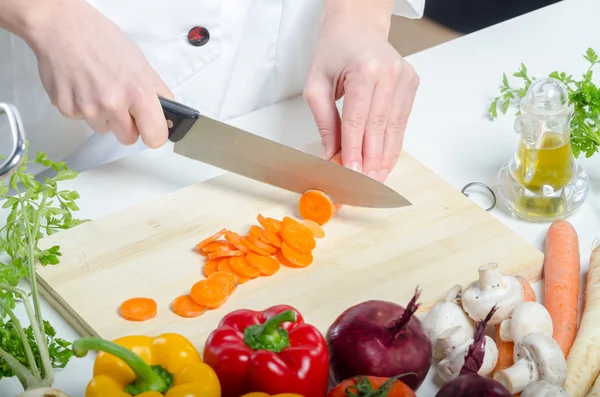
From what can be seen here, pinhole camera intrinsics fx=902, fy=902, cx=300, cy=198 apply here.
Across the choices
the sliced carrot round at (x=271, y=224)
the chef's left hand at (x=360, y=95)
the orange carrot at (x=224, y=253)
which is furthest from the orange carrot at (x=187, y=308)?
the chef's left hand at (x=360, y=95)

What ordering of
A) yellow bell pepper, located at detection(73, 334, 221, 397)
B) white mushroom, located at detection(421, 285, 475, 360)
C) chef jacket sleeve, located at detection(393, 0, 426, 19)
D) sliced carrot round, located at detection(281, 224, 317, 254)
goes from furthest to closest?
chef jacket sleeve, located at detection(393, 0, 426, 19), sliced carrot round, located at detection(281, 224, 317, 254), white mushroom, located at detection(421, 285, 475, 360), yellow bell pepper, located at detection(73, 334, 221, 397)

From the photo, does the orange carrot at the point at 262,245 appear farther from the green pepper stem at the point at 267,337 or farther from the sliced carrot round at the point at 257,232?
the green pepper stem at the point at 267,337

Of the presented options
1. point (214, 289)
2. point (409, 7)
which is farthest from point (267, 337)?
point (409, 7)

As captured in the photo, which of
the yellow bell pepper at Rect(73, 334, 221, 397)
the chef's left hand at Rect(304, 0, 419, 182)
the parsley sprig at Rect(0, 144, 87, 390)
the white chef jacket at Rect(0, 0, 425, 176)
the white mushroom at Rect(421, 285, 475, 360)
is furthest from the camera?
the white chef jacket at Rect(0, 0, 425, 176)

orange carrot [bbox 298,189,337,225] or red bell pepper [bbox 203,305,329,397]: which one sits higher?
red bell pepper [bbox 203,305,329,397]

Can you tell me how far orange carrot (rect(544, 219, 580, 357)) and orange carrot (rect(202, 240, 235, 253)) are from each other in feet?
1.82

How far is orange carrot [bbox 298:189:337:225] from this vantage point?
Result: 1.68 metres

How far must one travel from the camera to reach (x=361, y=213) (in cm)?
172

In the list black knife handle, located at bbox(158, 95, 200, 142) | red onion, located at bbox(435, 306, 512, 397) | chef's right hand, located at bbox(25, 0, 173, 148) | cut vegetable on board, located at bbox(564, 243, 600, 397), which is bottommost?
cut vegetable on board, located at bbox(564, 243, 600, 397)

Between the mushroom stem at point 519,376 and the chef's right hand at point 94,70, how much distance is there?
74cm

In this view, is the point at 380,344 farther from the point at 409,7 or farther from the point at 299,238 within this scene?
the point at 409,7

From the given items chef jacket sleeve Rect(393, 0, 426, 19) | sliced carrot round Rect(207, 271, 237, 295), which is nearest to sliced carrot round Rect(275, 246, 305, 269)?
sliced carrot round Rect(207, 271, 237, 295)

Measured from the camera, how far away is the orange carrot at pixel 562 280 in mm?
1454

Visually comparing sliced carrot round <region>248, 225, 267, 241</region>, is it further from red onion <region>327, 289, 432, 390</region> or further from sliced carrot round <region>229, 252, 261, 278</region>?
red onion <region>327, 289, 432, 390</region>
